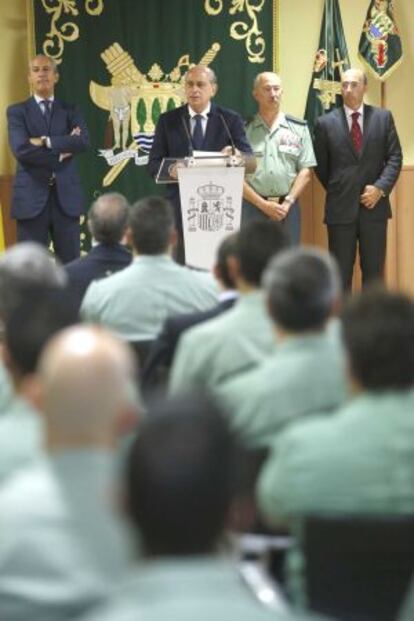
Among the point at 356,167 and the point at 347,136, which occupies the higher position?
the point at 347,136

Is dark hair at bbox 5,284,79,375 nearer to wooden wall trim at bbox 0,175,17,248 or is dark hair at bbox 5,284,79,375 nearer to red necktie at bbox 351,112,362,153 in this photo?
red necktie at bbox 351,112,362,153

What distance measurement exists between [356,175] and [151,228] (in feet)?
12.3

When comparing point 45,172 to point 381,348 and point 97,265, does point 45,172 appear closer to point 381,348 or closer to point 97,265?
point 97,265

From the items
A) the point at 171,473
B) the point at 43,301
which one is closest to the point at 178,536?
the point at 171,473

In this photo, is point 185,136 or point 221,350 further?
point 185,136

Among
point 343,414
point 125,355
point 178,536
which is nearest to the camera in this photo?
point 178,536

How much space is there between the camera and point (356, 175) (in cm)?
775

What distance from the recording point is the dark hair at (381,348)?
2.25 m

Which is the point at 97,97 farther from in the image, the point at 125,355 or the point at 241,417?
the point at 125,355

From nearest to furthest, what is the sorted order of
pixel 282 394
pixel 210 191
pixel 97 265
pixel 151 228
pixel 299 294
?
1. pixel 282 394
2. pixel 299 294
3. pixel 151 228
4. pixel 97 265
5. pixel 210 191

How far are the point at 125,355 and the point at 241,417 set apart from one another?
3.27 ft

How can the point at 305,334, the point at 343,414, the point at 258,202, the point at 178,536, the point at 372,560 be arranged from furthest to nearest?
the point at 258,202 → the point at 305,334 → the point at 343,414 → the point at 372,560 → the point at 178,536

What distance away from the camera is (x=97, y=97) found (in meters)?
8.87

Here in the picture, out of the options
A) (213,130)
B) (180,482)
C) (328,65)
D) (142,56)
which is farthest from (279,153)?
(180,482)
